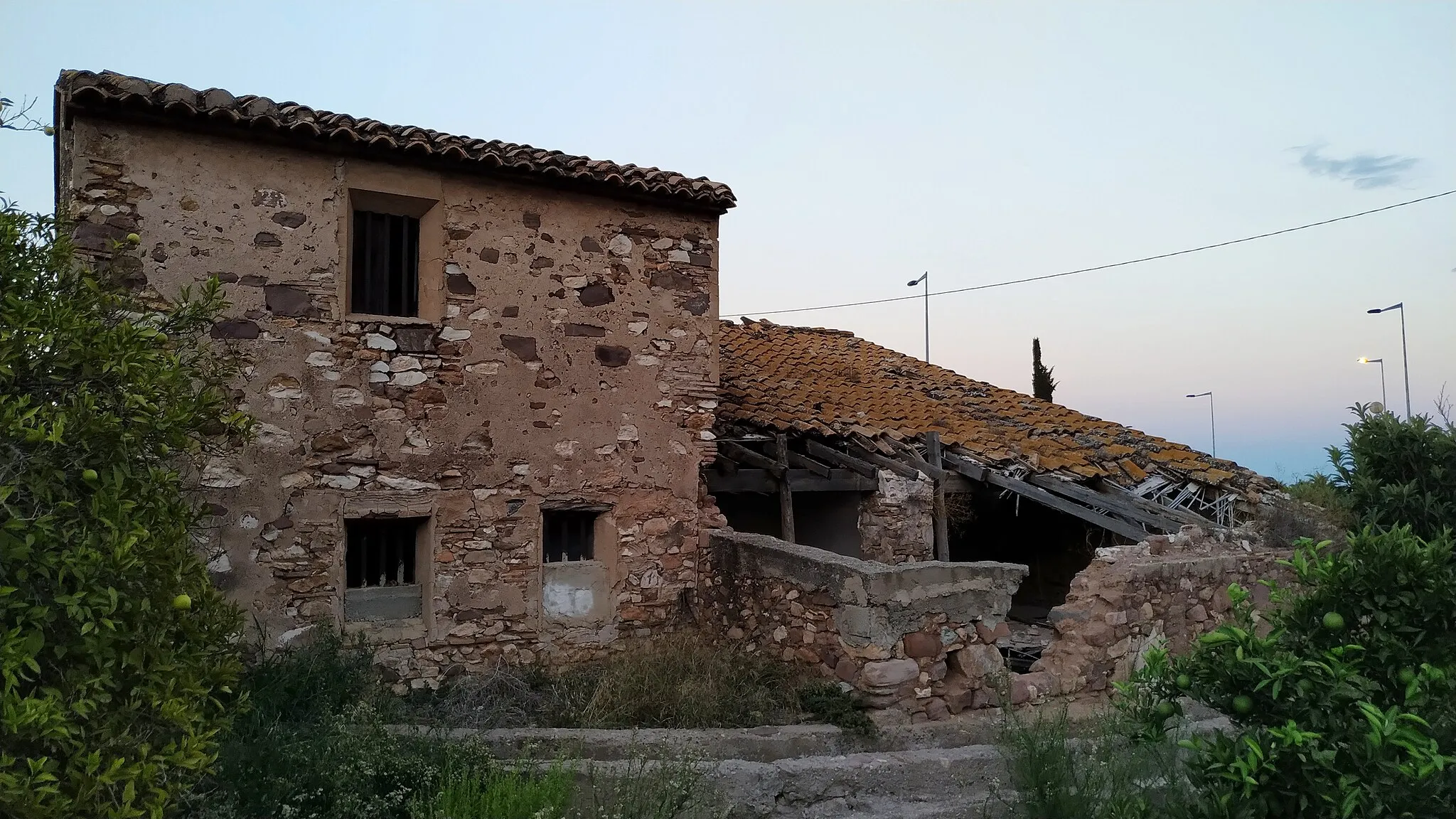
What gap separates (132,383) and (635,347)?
4.54 m

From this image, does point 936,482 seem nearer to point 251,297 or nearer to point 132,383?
point 251,297

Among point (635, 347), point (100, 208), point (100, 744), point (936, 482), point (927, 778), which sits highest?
point (100, 208)

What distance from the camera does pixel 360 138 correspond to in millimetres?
6078

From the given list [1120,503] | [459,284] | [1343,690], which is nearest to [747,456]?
[459,284]

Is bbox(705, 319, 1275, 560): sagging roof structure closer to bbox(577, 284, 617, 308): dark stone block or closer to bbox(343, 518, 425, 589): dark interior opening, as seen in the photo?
bbox(577, 284, 617, 308): dark stone block

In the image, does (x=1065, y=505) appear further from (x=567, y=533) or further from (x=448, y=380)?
(x=448, y=380)

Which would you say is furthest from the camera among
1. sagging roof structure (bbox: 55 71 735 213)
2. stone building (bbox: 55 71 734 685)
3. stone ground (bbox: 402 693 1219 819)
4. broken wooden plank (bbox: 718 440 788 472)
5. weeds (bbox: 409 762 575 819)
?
broken wooden plank (bbox: 718 440 788 472)

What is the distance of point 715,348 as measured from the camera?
7.68 metres

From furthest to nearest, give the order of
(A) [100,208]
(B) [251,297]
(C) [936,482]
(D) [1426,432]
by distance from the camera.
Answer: (C) [936,482] < (B) [251,297] < (A) [100,208] < (D) [1426,432]

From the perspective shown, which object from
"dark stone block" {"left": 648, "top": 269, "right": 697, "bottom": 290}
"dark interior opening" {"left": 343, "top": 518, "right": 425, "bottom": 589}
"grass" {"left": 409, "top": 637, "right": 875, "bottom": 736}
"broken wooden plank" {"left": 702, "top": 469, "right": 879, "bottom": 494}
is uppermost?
"dark stone block" {"left": 648, "top": 269, "right": 697, "bottom": 290}

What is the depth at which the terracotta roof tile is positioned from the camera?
9.79m

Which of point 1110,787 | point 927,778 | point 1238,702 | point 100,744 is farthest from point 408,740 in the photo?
point 1238,702

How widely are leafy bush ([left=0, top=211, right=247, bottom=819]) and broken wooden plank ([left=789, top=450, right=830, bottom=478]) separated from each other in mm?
6485

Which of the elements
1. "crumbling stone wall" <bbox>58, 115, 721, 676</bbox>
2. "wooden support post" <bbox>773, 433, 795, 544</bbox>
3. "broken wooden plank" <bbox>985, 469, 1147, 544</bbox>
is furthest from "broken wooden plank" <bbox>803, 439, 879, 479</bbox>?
"crumbling stone wall" <bbox>58, 115, 721, 676</bbox>
